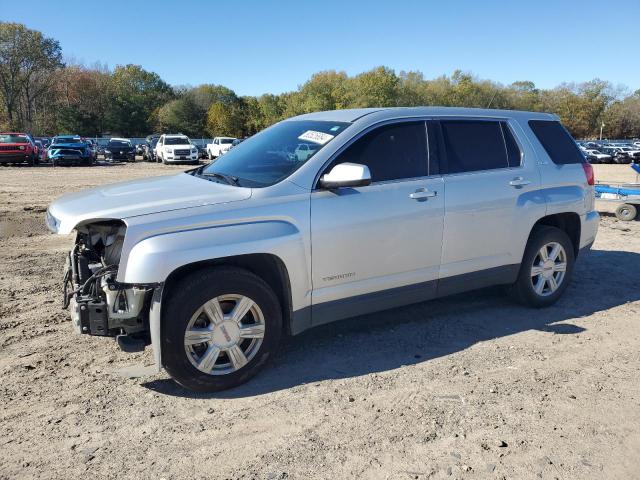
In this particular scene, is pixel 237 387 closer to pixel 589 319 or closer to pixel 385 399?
pixel 385 399

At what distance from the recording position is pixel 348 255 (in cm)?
393

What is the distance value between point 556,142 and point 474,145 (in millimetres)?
1191

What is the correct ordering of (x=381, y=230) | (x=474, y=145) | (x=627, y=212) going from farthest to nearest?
(x=627, y=212), (x=474, y=145), (x=381, y=230)

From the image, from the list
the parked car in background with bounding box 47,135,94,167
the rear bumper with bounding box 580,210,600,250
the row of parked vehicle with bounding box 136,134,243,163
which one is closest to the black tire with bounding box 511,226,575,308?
the rear bumper with bounding box 580,210,600,250

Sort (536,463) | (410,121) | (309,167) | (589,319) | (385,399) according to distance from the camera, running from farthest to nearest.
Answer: (589,319)
(410,121)
(309,167)
(385,399)
(536,463)

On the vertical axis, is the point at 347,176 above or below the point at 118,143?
below

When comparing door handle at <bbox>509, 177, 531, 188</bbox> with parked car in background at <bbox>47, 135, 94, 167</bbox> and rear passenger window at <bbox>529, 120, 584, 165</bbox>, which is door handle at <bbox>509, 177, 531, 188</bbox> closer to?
rear passenger window at <bbox>529, 120, 584, 165</bbox>

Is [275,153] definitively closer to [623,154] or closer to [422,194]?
[422,194]

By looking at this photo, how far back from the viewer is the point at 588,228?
553 cm

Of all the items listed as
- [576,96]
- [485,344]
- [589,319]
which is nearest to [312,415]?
[485,344]

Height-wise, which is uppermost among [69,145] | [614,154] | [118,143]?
[614,154]

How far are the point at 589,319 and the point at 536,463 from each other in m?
2.66

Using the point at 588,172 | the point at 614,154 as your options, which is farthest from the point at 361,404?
the point at 614,154

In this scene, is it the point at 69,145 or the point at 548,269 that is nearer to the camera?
the point at 548,269
